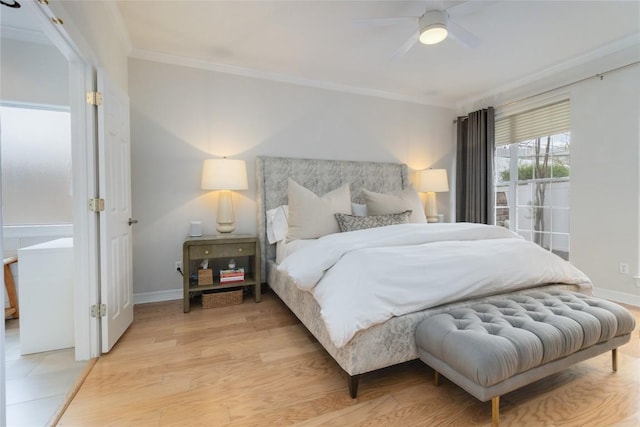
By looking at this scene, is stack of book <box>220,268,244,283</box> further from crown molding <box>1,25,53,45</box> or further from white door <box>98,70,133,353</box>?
crown molding <box>1,25,53,45</box>

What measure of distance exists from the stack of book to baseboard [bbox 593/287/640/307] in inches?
147

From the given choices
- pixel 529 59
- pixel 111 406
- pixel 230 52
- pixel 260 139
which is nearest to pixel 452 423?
pixel 111 406

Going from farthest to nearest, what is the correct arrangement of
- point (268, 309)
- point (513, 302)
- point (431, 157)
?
point (431, 157) → point (268, 309) → point (513, 302)

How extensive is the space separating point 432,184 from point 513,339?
297cm

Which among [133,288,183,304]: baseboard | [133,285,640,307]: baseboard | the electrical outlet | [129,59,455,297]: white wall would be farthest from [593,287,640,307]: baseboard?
[133,288,183,304]: baseboard

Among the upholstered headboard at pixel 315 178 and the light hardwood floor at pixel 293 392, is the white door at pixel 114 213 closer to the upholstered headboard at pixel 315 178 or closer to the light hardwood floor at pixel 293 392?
the light hardwood floor at pixel 293 392

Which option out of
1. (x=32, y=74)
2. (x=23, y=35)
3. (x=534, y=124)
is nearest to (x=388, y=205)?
(x=534, y=124)

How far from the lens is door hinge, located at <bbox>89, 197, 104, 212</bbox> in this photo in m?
1.82

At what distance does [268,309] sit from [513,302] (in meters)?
1.99

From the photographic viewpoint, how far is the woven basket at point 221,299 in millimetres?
2777

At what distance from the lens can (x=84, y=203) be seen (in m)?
1.80

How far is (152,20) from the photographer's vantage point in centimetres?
240

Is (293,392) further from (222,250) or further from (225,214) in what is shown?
(225,214)

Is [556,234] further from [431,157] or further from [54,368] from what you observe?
[54,368]
